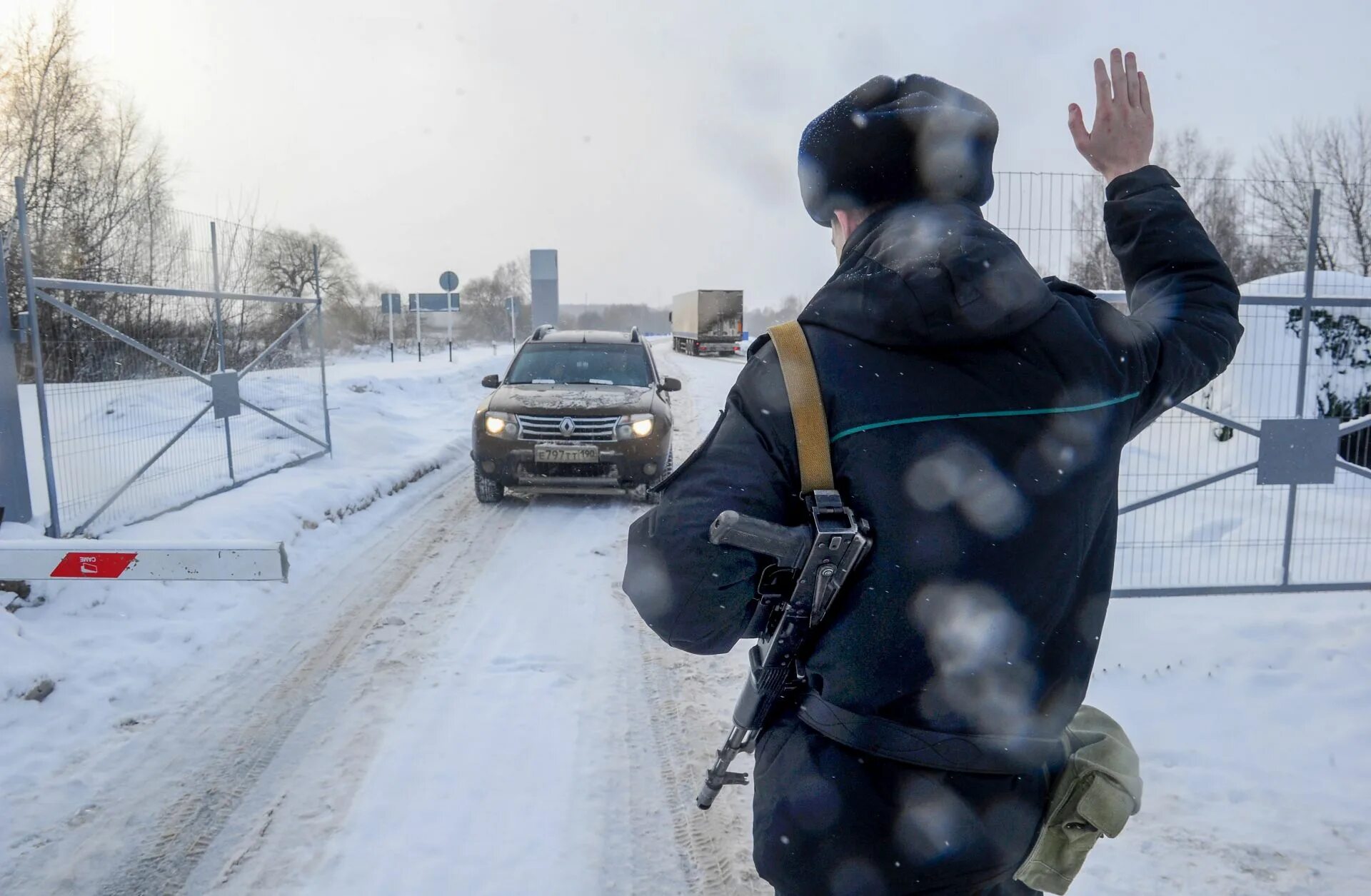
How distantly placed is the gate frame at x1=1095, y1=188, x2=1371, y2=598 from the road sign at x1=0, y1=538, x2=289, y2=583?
15.1ft

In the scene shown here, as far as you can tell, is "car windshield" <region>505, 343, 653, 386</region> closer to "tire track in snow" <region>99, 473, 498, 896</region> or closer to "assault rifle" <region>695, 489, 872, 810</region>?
"tire track in snow" <region>99, 473, 498, 896</region>

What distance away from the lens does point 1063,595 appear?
144cm

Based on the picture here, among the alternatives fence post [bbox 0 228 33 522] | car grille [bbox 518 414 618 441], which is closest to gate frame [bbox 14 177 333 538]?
fence post [bbox 0 228 33 522]

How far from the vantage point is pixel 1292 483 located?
5.61 m

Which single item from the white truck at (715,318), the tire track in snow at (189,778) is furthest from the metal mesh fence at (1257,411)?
the white truck at (715,318)

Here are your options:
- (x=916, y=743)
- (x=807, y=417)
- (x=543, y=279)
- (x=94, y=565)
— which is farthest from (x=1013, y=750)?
(x=543, y=279)

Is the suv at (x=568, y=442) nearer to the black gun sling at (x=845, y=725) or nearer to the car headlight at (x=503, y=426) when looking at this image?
the car headlight at (x=503, y=426)

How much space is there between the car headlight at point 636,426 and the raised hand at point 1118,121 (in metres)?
6.84

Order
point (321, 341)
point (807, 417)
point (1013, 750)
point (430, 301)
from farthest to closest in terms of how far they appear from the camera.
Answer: point (430, 301)
point (321, 341)
point (1013, 750)
point (807, 417)

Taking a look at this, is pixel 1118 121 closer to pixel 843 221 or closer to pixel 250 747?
pixel 843 221

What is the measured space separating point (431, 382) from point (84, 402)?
50.9 feet

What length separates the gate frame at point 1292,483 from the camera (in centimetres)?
534

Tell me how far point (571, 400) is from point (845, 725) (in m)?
7.67

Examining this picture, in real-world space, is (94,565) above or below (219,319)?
below
